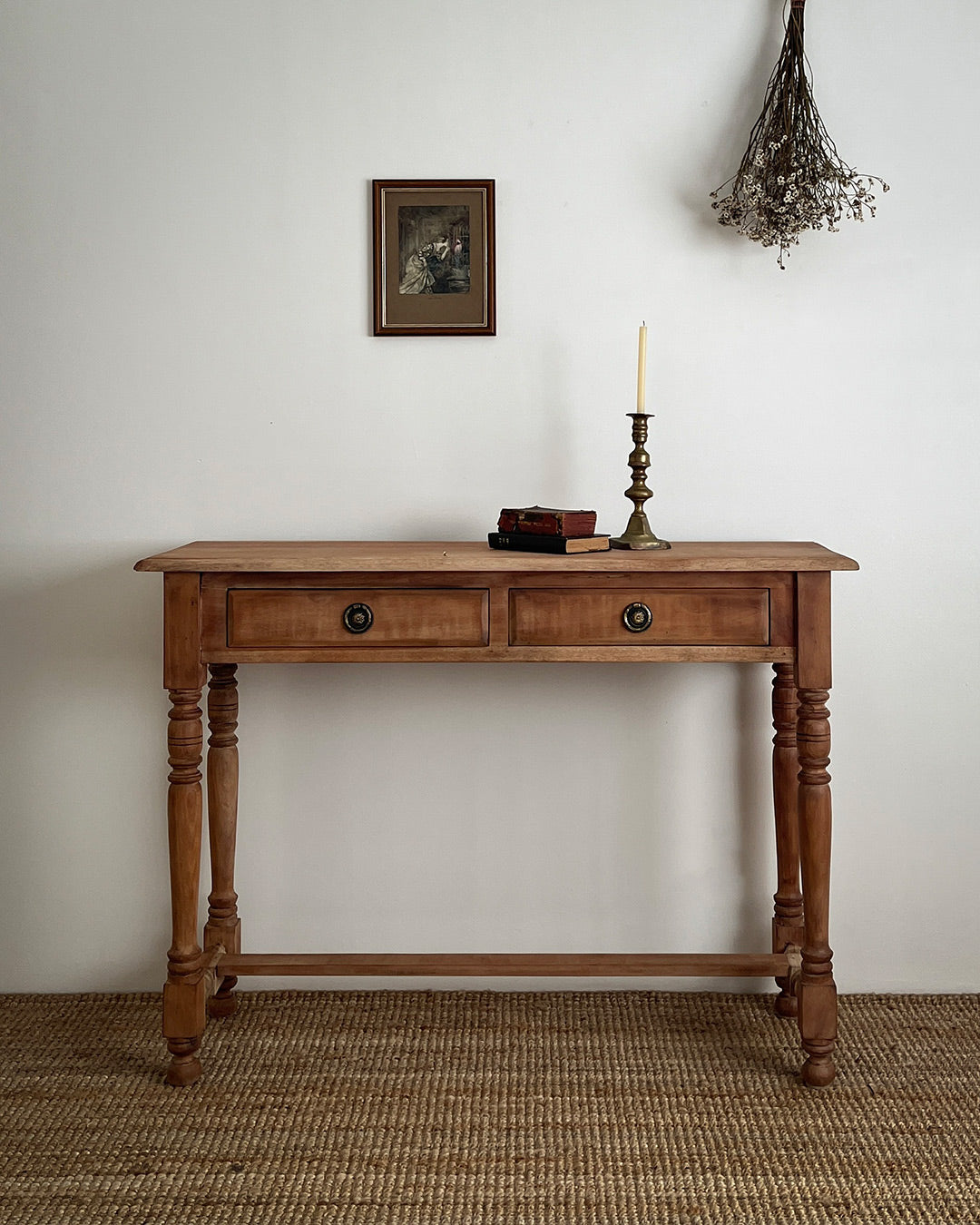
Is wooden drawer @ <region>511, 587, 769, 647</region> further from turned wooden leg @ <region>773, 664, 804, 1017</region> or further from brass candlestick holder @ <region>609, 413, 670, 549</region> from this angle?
turned wooden leg @ <region>773, 664, 804, 1017</region>

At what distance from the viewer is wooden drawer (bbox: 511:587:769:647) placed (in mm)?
2086

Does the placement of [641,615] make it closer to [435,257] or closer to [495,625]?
[495,625]

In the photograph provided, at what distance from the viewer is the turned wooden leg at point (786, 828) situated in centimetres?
241

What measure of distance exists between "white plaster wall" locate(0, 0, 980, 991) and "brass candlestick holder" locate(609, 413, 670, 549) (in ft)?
0.79

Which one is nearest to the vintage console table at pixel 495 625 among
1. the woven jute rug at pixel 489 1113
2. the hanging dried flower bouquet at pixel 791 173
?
the woven jute rug at pixel 489 1113

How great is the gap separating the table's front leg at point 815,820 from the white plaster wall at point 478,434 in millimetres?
438

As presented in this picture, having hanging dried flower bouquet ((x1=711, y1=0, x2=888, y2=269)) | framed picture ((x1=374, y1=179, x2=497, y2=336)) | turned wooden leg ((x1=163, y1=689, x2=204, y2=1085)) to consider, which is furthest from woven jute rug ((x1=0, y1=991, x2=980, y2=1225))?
hanging dried flower bouquet ((x1=711, y1=0, x2=888, y2=269))

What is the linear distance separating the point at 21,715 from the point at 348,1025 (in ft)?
3.20

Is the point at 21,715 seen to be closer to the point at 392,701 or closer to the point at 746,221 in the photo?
the point at 392,701

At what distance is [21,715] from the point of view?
2561 millimetres

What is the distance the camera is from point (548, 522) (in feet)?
7.08

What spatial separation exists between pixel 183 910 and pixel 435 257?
1409mm

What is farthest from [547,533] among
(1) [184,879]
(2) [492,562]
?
(1) [184,879]

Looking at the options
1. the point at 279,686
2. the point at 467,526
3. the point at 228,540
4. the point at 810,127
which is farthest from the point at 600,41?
the point at 279,686
